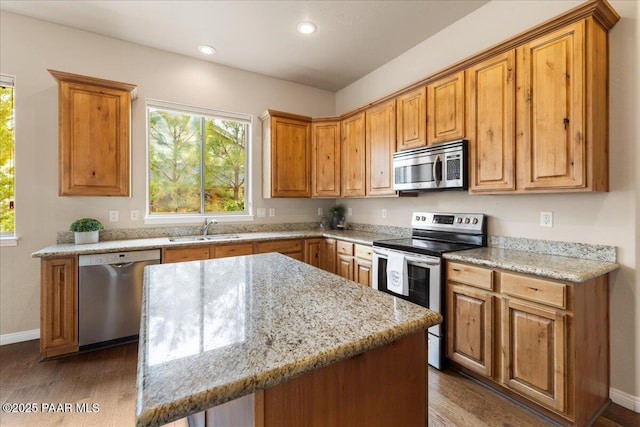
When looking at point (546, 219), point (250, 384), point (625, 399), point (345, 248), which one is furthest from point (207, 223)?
point (625, 399)

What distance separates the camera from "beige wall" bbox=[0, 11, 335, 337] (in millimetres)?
2865

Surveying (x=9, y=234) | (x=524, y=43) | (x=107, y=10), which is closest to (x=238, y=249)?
(x=9, y=234)

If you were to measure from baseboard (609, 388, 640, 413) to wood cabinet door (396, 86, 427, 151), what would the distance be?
2.31 m

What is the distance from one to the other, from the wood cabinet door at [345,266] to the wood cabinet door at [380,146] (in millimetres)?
824

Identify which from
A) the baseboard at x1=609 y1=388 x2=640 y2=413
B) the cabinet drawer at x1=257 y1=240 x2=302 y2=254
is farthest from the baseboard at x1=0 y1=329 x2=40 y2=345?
the baseboard at x1=609 y1=388 x2=640 y2=413

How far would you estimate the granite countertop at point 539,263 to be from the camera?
1.73 meters

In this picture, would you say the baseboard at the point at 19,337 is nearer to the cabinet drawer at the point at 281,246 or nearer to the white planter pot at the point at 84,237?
the white planter pot at the point at 84,237

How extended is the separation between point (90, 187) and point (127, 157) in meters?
0.43

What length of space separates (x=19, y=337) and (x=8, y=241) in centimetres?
93

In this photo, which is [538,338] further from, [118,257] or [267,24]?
[267,24]

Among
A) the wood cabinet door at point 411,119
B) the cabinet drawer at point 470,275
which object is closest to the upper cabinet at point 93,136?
the wood cabinet door at point 411,119

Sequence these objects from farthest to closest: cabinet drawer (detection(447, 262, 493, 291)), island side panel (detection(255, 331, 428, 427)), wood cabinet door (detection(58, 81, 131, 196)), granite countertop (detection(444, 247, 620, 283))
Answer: wood cabinet door (detection(58, 81, 131, 196))
cabinet drawer (detection(447, 262, 493, 291))
granite countertop (detection(444, 247, 620, 283))
island side panel (detection(255, 331, 428, 427))

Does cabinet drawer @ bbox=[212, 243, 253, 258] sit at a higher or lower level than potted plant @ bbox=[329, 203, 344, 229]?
lower

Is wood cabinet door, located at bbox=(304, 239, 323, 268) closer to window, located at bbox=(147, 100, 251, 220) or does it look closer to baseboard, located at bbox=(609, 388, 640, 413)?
window, located at bbox=(147, 100, 251, 220)
